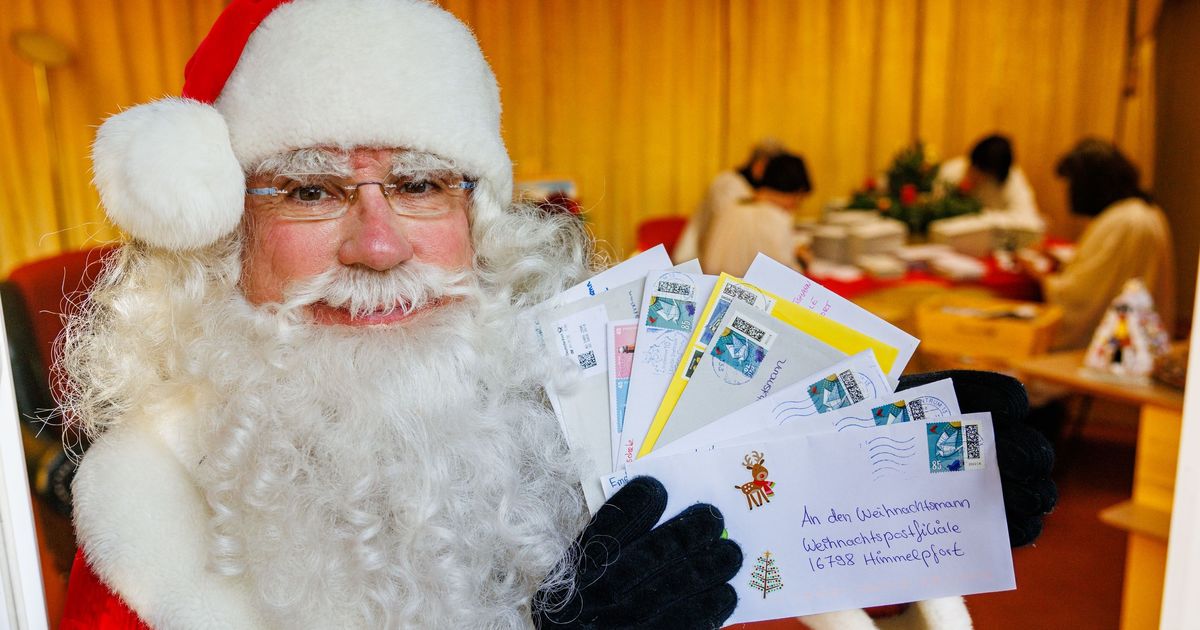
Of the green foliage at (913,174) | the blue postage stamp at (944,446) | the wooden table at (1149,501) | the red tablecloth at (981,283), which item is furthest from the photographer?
the green foliage at (913,174)

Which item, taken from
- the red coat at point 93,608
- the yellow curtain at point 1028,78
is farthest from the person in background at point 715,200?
the red coat at point 93,608

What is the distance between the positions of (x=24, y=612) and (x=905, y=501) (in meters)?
0.93

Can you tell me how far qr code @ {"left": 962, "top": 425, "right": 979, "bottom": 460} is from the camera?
0.89 metres

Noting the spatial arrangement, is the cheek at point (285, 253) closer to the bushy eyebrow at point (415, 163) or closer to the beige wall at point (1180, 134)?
the bushy eyebrow at point (415, 163)

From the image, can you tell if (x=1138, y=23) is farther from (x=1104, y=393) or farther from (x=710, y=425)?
(x=710, y=425)

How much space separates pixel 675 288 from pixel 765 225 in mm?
2346

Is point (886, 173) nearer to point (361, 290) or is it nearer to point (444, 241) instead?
point (444, 241)

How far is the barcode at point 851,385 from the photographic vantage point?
92 centimetres

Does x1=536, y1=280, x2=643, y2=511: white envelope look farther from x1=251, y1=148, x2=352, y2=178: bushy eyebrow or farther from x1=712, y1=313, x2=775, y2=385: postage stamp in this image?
x1=251, y1=148, x2=352, y2=178: bushy eyebrow

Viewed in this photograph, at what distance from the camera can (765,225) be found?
3.24 meters

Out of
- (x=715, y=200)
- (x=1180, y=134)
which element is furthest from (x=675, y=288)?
(x=1180, y=134)

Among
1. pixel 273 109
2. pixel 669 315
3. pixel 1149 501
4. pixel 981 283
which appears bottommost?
pixel 1149 501

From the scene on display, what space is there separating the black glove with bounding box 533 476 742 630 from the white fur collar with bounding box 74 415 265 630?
1.34 feet

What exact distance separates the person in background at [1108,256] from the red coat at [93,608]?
355 cm
